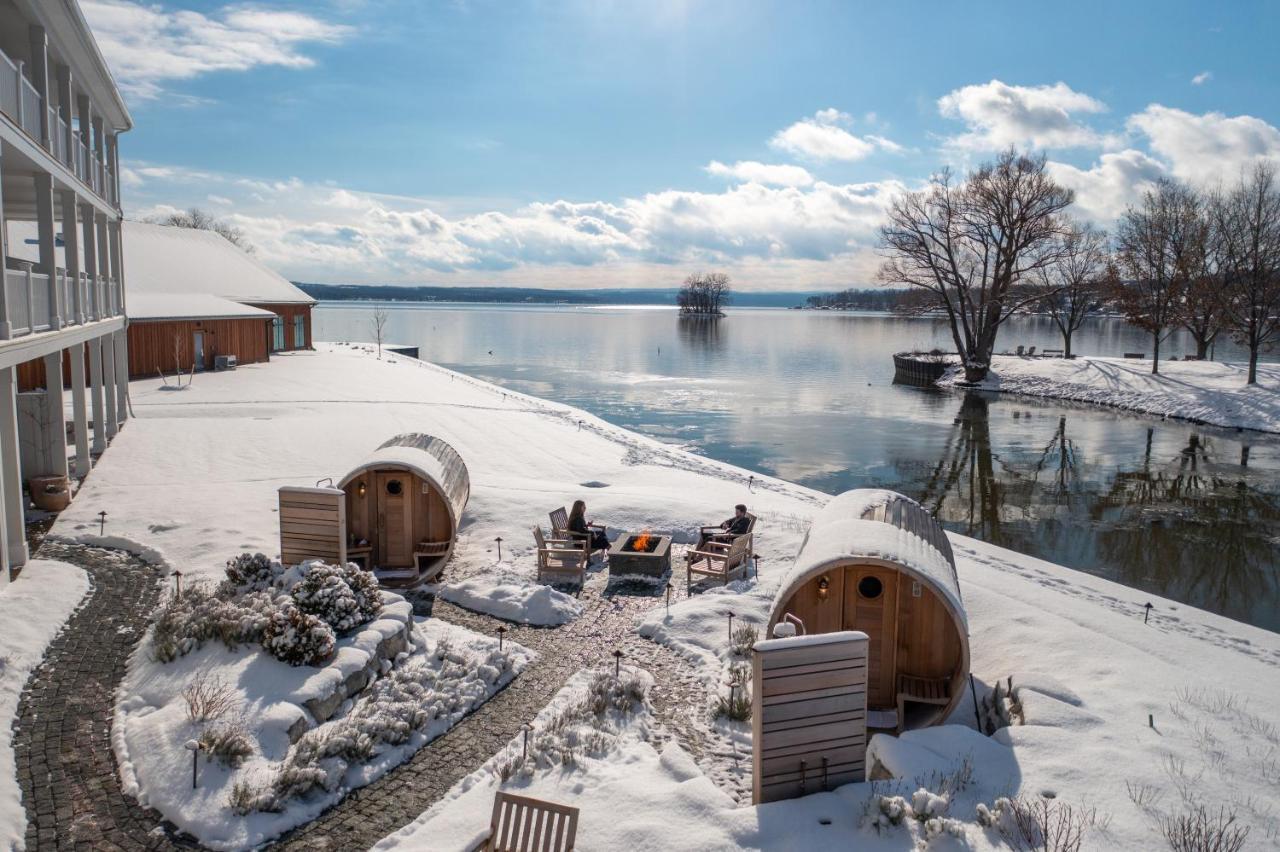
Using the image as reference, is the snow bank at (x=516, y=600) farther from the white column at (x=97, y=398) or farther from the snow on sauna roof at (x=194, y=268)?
the snow on sauna roof at (x=194, y=268)

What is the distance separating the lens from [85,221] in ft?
62.3

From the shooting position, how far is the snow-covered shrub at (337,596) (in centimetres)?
958

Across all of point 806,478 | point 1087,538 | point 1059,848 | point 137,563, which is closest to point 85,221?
point 137,563

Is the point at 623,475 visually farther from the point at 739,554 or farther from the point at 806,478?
the point at 739,554

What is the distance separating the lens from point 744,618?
1152 centimetres

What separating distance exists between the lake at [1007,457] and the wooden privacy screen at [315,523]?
47.9 feet

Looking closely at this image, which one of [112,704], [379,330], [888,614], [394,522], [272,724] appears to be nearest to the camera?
[272,724]

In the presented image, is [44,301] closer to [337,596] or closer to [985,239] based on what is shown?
[337,596]

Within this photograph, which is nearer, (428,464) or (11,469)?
(11,469)

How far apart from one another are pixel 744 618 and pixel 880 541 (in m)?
3.31

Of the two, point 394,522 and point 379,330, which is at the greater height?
point 379,330

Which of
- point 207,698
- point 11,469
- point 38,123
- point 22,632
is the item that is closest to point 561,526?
Result: point 207,698

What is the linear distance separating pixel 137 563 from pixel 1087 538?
19632mm

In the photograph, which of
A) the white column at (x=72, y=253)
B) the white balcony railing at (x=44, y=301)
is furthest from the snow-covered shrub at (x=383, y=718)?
the white column at (x=72, y=253)
